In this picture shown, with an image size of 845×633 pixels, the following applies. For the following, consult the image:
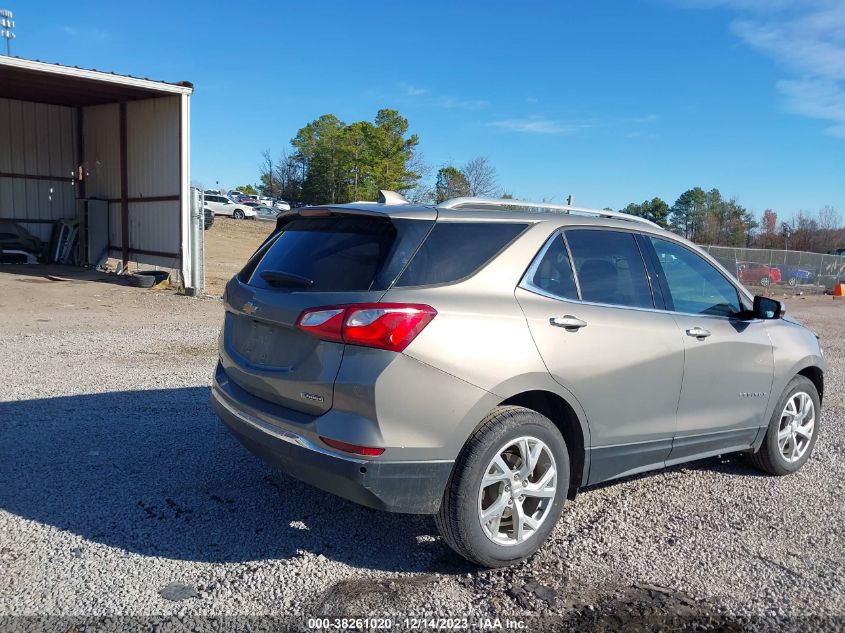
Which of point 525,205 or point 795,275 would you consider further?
point 795,275

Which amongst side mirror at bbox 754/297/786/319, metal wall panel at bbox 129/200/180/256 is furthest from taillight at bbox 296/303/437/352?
metal wall panel at bbox 129/200/180/256

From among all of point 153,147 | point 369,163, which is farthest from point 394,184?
point 153,147

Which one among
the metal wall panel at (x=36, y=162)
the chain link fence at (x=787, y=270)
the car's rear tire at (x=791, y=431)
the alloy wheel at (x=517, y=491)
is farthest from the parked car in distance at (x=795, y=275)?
the alloy wheel at (x=517, y=491)

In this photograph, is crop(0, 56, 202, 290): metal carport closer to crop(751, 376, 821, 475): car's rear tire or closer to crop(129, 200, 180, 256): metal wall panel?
crop(129, 200, 180, 256): metal wall panel

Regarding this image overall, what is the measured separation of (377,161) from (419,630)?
157 feet

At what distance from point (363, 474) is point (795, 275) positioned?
92.4 ft

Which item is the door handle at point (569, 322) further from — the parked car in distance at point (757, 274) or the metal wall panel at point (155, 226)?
the parked car in distance at point (757, 274)

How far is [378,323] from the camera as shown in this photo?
10.8 feet

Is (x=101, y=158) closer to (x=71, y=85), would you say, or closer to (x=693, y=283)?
(x=71, y=85)

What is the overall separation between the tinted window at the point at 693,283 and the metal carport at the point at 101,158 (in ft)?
40.4

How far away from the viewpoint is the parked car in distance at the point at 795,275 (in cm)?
2703

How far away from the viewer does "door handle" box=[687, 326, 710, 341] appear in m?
4.50

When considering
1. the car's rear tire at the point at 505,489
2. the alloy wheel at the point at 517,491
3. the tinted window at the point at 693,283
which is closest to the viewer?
the car's rear tire at the point at 505,489

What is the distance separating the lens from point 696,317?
15.2 feet
